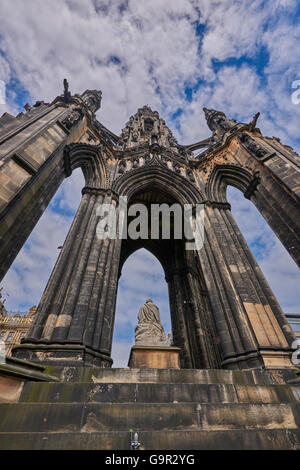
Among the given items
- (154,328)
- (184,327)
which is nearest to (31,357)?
(154,328)

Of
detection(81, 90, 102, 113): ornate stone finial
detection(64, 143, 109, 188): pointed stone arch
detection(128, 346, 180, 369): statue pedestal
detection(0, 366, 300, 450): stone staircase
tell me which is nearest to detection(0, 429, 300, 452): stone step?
detection(0, 366, 300, 450): stone staircase

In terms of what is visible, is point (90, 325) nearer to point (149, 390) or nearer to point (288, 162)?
point (149, 390)

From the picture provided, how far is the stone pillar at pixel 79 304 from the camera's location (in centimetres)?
491

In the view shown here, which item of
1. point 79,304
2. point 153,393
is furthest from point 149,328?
point 153,393

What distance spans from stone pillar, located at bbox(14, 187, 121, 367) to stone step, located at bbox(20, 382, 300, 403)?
123 centimetres

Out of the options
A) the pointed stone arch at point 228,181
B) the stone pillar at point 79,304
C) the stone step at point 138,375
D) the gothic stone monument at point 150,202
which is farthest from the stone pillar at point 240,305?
the stone pillar at point 79,304

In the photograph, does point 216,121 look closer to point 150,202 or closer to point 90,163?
point 150,202

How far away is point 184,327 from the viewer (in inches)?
442

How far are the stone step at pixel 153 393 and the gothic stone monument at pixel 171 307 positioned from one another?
0.05ft

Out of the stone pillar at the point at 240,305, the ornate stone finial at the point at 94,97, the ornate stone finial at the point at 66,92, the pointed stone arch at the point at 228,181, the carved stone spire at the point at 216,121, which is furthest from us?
the ornate stone finial at the point at 94,97

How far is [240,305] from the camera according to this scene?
677 centimetres

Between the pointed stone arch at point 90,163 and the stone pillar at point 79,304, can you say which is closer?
the stone pillar at point 79,304

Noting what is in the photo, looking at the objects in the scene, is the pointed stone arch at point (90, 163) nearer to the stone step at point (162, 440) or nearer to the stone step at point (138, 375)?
the stone step at point (138, 375)

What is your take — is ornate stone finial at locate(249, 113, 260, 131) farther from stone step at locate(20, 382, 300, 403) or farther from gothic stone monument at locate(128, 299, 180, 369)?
stone step at locate(20, 382, 300, 403)
